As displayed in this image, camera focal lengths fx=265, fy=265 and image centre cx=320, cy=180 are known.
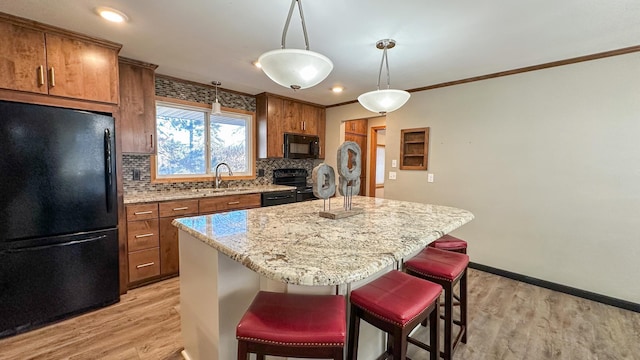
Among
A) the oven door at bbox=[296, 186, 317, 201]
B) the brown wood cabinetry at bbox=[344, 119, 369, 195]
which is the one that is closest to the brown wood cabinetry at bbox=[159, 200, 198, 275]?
the oven door at bbox=[296, 186, 317, 201]

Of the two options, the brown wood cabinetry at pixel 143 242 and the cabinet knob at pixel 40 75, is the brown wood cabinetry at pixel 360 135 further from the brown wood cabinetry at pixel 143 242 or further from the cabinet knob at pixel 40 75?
the cabinet knob at pixel 40 75

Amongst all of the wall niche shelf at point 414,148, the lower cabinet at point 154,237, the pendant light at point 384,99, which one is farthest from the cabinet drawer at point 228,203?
the wall niche shelf at point 414,148

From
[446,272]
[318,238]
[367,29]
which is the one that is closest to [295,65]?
[318,238]

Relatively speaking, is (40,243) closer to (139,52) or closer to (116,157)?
(116,157)

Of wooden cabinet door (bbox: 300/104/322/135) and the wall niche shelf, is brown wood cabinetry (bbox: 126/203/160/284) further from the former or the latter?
the wall niche shelf

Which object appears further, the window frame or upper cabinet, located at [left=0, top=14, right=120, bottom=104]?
the window frame

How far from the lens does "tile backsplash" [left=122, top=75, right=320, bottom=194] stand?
3100mm

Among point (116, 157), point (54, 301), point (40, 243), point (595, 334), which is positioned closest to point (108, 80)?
point (116, 157)

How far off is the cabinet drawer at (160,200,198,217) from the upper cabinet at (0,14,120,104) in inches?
43.1

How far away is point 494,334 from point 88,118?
3.63m

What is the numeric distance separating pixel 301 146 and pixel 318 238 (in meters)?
3.32

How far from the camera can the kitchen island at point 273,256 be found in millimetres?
975

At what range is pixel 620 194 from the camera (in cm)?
242

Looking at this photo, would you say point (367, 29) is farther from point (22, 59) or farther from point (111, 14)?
point (22, 59)
